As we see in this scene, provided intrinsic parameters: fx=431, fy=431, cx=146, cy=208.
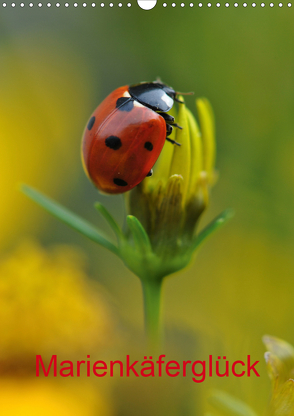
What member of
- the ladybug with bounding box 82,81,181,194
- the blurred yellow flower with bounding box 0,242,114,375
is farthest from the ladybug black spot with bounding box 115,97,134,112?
the blurred yellow flower with bounding box 0,242,114,375

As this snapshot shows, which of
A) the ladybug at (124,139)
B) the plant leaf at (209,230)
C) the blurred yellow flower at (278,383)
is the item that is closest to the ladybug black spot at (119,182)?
the ladybug at (124,139)

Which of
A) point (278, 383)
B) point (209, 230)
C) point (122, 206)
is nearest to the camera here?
point (278, 383)

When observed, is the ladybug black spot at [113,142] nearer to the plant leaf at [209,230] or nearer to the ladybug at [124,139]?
the ladybug at [124,139]

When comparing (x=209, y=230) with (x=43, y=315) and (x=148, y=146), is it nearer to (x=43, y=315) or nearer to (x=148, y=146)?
(x=148, y=146)

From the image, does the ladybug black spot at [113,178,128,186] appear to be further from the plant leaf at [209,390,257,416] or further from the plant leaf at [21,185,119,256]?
the plant leaf at [209,390,257,416]

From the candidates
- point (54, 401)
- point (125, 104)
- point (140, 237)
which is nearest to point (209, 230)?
point (140, 237)
